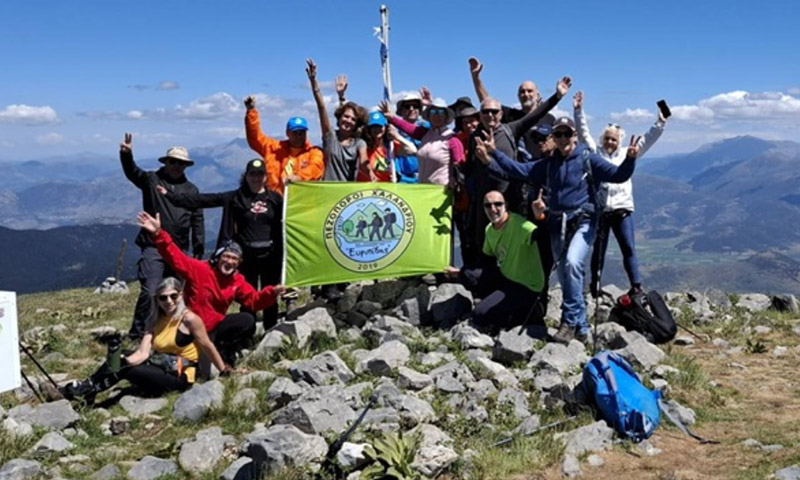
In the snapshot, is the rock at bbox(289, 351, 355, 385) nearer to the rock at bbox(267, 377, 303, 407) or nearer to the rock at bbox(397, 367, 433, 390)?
the rock at bbox(267, 377, 303, 407)

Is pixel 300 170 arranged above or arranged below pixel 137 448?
above

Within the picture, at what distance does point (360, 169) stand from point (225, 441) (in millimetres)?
6800

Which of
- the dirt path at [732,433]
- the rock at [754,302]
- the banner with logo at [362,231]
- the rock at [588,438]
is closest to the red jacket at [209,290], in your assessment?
the banner with logo at [362,231]

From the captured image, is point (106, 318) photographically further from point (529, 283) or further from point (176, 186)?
point (529, 283)

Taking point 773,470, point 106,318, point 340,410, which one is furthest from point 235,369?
point 106,318

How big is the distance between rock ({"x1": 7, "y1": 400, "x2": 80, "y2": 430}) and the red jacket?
8.17 ft

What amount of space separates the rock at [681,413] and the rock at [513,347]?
2.56 meters

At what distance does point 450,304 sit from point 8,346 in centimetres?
768

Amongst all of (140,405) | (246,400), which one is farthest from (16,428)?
(246,400)

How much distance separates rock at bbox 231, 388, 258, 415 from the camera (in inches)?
402

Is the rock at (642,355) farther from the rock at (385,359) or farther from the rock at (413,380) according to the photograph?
the rock at (385,359)

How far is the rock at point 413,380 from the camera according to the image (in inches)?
422

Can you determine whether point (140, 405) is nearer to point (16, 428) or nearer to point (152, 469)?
point (16, 428)

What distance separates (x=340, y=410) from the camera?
9078 millimetres
